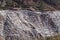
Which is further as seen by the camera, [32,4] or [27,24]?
[32,4]

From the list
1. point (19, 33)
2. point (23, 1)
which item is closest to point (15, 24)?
point (19, 33)

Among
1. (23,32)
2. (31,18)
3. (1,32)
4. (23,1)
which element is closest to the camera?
(1,32)

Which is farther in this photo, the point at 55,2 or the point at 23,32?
the point at 55,2

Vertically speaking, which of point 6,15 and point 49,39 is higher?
point 6,15

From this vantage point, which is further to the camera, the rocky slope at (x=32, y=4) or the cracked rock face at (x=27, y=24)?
the rocky slope at (x=32, y=4)

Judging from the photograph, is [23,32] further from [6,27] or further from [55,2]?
[55,2]

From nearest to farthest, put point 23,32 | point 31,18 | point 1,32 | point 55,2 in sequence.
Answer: point 1,32
point 23,32
point 31,18
point 55,2

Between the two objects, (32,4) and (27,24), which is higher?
(32,4)

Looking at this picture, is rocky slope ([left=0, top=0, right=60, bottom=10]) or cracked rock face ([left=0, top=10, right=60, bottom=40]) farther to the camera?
rocky slope ([left=0, top=0, right=60, bottom=10])
